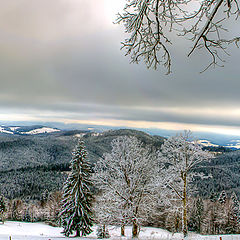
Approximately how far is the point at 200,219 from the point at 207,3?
4772cm

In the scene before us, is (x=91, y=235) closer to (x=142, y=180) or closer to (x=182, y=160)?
(x=142, y=180)

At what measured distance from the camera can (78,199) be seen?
1783 centimetres

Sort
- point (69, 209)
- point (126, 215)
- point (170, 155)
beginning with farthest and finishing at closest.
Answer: point (69, 209), point (170, 155), point (126, 215)

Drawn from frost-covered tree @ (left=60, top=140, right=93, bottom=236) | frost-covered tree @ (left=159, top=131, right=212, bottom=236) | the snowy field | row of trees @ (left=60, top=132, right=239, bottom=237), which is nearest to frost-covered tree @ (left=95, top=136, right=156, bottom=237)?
row of trees @ (left=60, top=132, right=239, bottom=237)

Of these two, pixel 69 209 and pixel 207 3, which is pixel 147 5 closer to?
pixel 207 3

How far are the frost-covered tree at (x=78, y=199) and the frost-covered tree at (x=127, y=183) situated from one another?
753cm

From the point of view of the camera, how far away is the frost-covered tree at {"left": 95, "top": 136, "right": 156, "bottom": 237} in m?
10.2

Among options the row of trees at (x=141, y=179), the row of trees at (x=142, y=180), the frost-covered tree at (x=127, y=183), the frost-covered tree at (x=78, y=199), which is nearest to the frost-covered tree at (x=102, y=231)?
the row of trees at (x=142, y=180)

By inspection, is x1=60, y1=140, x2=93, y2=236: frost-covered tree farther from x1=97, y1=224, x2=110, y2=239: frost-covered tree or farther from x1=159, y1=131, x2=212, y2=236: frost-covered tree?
x1=159, y1=131, x2=212, y2=236: frost-covered tree

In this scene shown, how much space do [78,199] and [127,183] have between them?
→ 9.15m

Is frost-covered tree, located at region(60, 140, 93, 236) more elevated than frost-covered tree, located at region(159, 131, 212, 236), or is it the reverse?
frost-covered tree, located at region(159, 131, 212, 236)

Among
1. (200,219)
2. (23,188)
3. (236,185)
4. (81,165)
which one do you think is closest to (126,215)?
(81,165)

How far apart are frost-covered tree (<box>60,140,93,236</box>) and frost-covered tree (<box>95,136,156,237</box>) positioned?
296 inches

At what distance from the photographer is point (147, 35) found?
3.06m
